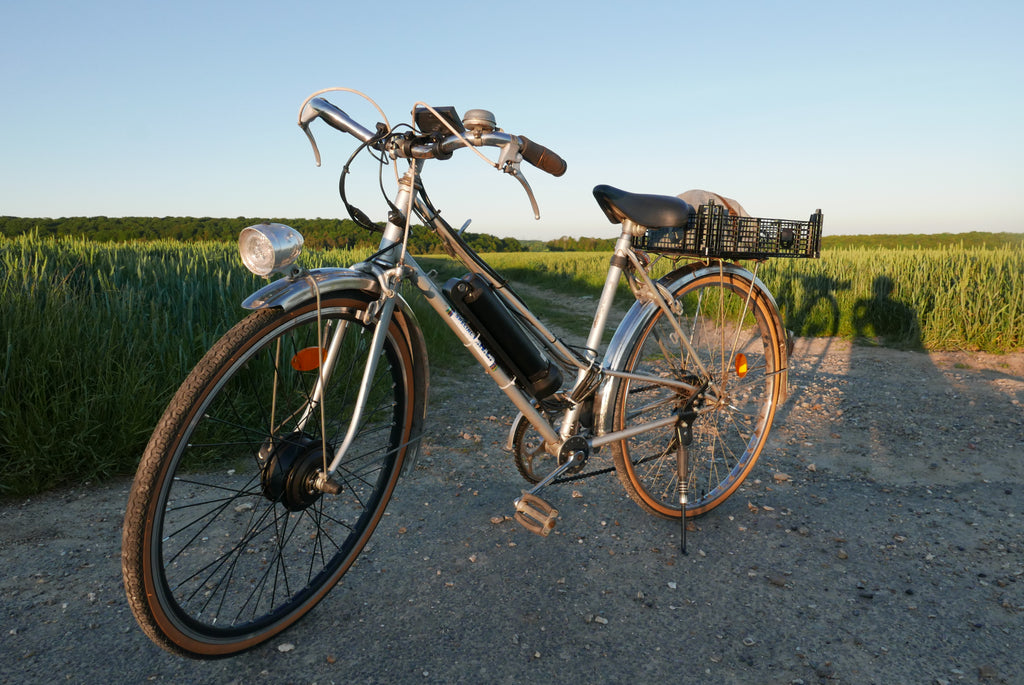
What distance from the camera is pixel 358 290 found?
2023mm

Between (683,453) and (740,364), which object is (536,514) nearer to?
(683,453)

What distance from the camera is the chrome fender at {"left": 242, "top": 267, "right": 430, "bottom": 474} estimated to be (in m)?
1.76

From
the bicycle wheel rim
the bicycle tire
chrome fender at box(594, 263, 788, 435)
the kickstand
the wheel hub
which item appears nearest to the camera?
the bicycle wheel rim

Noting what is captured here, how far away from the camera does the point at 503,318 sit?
2.34 m

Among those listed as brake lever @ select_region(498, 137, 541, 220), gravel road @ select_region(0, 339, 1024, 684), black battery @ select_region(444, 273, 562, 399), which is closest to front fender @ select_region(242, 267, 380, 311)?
black battery @ select_region(444, 273, 562, 399)

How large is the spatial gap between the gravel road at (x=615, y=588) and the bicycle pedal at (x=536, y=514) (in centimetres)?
25

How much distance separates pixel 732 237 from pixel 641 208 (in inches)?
20.4

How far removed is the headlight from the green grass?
3.62 ft

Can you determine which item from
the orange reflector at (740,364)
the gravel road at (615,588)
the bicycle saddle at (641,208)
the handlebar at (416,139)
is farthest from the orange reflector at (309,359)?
the orange reflector at (740,364)

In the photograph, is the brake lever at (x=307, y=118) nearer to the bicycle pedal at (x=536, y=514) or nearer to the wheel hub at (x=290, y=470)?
the wheel hub at (x=290, y=470)

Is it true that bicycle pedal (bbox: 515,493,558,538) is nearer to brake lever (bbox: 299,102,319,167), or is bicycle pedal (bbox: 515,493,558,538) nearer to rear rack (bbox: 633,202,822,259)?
rear rack (bbox: 633,202,822,259)

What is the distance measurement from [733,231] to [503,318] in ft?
4.24

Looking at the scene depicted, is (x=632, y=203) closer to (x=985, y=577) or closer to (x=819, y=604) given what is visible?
A: (x=819, y=604)

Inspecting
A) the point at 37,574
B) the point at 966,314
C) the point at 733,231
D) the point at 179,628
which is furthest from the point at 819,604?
the point at 966,314
